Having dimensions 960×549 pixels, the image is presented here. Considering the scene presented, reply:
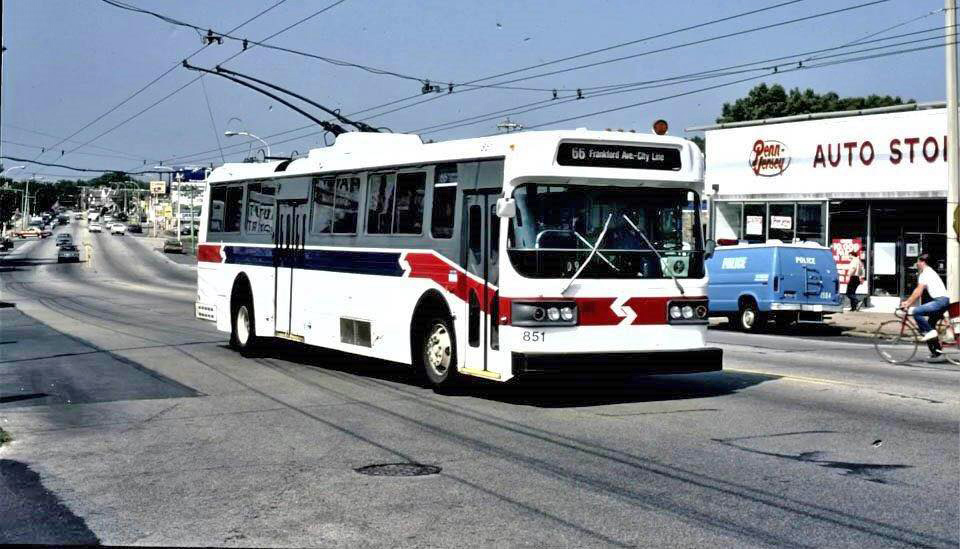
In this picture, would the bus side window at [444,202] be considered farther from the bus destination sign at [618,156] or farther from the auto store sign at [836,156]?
the auto store sign at [836,156]

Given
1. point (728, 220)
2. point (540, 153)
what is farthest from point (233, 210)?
point (728, 220)

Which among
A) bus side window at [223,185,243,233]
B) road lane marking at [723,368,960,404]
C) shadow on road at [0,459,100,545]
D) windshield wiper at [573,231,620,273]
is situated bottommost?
shadow on road at [0,459,100,545]

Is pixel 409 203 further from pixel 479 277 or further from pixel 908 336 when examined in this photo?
pixel 908 336

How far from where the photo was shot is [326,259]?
16812 millimetres

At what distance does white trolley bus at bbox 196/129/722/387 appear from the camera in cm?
1216

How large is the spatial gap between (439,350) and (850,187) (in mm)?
23462

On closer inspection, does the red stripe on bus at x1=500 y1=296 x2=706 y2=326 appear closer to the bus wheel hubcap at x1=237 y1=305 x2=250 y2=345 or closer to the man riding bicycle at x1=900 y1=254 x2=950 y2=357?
the man riding bicycle at x1=900 y1=254 x2=950 y2=357

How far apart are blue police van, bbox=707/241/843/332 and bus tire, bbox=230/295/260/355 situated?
11.3m

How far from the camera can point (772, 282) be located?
26.2 metres

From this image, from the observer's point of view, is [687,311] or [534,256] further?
[687,311]

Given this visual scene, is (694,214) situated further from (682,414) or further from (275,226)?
(275,226)

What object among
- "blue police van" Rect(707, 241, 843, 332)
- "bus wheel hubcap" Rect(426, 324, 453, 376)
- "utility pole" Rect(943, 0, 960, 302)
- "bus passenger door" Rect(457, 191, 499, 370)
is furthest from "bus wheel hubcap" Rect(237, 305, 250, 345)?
"utility pole" Rect(943, 0, 960, 302)

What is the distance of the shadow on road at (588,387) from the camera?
511 inches

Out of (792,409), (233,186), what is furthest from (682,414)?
(233,186)
